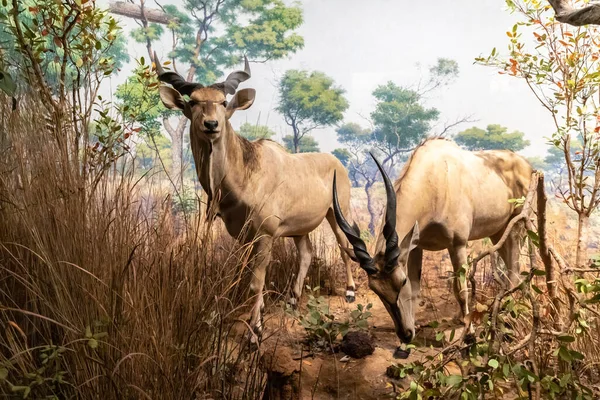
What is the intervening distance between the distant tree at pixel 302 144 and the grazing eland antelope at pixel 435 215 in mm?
4281

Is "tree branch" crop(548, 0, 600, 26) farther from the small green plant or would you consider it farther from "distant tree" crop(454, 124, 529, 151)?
"distant tree" crop(454, 124, 529, 151)

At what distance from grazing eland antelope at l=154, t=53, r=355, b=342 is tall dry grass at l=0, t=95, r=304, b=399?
21.0 inches

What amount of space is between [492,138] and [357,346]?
503 cm

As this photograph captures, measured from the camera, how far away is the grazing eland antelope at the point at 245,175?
2.94 meters


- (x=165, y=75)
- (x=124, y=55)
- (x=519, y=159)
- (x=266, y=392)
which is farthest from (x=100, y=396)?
(x=124, y=55)

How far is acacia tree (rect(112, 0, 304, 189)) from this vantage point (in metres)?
8.05

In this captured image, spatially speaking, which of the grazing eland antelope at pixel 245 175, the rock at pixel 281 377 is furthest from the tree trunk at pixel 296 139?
the rock at pixel 281 377

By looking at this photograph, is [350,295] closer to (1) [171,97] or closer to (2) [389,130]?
(1) [171,97]

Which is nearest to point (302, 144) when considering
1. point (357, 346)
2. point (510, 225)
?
point (357, 346)

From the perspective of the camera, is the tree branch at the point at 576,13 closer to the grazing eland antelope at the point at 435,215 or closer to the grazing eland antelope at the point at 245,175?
the grazing eland antelope at the point at 435,215

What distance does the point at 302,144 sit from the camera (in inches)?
312

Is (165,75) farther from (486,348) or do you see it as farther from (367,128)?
(367,128)

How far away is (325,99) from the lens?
779cm

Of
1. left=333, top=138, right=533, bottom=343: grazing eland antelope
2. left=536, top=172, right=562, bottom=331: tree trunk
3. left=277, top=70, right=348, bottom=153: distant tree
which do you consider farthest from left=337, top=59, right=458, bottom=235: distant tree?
left=536, top=172, right=562, bottom=331: tree trunk
